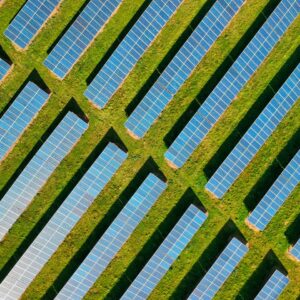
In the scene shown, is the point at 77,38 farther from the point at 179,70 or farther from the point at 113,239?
the point at 113,239

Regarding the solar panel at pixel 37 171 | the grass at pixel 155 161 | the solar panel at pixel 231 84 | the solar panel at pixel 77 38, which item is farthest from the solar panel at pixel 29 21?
the solar panel at pixel 231 84

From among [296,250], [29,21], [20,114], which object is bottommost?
[20,114]

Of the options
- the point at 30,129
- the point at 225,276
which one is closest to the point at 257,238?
the point at 225,276

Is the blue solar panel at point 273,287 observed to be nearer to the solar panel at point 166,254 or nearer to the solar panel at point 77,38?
the solar panel at point 166,254

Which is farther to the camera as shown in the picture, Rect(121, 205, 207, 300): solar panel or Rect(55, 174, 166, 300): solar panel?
Rect(121, 205, 207, 300): solar panel

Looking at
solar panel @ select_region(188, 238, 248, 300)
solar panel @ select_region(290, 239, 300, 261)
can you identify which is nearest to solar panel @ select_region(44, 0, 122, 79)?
solar panel @ select_region(188, 238, 248, 300)

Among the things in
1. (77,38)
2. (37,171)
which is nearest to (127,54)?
(77,38)

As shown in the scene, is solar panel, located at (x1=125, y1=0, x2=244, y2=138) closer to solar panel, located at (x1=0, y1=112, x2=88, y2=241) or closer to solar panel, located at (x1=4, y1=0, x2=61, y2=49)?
solar panel, located at (x1=0, y1=112, x2=88, y2=241)

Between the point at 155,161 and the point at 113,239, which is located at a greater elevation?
the point at 155,161
